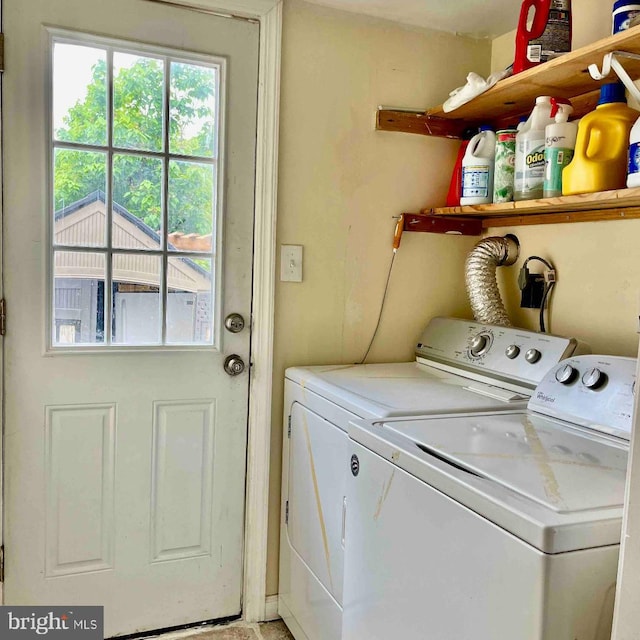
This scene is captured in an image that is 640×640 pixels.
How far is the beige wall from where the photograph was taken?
205 centimetres

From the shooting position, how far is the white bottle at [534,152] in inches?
67.6

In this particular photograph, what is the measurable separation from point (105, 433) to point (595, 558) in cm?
150

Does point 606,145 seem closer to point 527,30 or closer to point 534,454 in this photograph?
point 527,30

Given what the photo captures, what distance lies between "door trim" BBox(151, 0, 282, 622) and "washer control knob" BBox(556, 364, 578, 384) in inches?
37.2

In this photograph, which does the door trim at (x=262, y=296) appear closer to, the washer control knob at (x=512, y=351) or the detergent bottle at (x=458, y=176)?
the detergent bottle at (x=458, y=176)

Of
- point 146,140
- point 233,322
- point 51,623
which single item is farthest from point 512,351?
point 51,623

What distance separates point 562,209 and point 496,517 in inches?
46.4

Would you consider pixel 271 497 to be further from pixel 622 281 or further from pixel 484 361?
pixel 622 281

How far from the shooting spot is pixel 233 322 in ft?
6.63

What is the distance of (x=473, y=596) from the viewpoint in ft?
3.19

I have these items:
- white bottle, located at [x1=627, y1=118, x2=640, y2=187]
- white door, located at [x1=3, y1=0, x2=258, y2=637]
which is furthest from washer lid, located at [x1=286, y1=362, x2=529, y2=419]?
white bottle, located at [x1=627, y1=118, x2=640, y2=187]

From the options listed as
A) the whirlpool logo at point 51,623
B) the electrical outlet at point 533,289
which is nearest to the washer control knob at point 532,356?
the electrical outlet at point 533,289

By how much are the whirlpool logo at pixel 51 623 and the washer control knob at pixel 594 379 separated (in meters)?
1.65

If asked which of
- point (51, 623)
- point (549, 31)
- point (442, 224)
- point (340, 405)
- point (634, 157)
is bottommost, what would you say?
point (51, 623)
